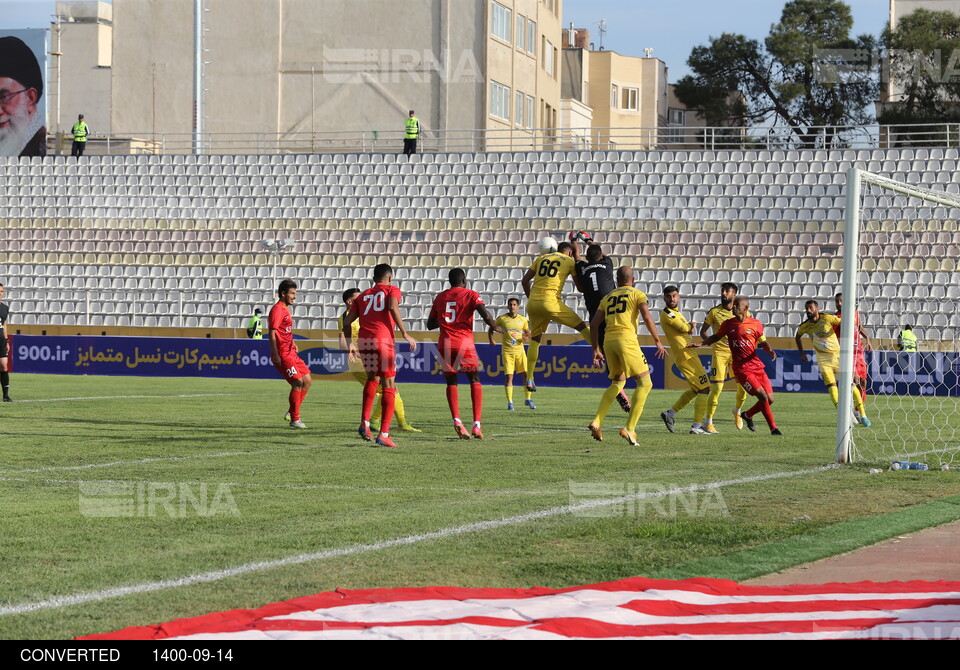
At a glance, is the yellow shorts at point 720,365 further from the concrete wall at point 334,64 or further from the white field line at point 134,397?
the concrete wall at point 334,64

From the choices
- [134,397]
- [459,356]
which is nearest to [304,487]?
[459,356]

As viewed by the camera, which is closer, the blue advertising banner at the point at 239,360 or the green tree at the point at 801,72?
the blue advertising banner at the point at 239,360

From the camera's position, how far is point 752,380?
1562cm

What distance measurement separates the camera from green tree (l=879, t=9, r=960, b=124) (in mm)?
46844

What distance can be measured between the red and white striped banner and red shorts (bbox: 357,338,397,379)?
24.7ft

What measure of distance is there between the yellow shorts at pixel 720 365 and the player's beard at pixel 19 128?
39.5 meters

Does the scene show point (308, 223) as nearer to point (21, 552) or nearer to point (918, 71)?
point (918, 71)

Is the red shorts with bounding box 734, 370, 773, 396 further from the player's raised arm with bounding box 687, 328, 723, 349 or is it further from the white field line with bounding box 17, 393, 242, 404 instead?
the white field line with bounding box 17, 393, 242, 404

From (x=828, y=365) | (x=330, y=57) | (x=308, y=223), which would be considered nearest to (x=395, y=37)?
(x=330, y=57)

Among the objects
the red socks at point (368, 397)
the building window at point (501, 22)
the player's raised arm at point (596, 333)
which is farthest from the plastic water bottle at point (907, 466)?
the building window at point (501, 22)

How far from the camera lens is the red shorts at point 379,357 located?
13.2 metres

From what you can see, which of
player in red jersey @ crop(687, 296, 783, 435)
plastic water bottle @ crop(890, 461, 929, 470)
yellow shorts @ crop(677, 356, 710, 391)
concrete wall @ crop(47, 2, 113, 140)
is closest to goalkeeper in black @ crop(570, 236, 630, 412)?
yellow shorts @ crop(677, 356, 710, 391)

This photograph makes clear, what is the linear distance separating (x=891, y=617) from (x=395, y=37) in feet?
153

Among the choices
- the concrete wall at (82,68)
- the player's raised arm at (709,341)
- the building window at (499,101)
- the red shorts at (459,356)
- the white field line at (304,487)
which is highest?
the concrete wall at (82,68)
